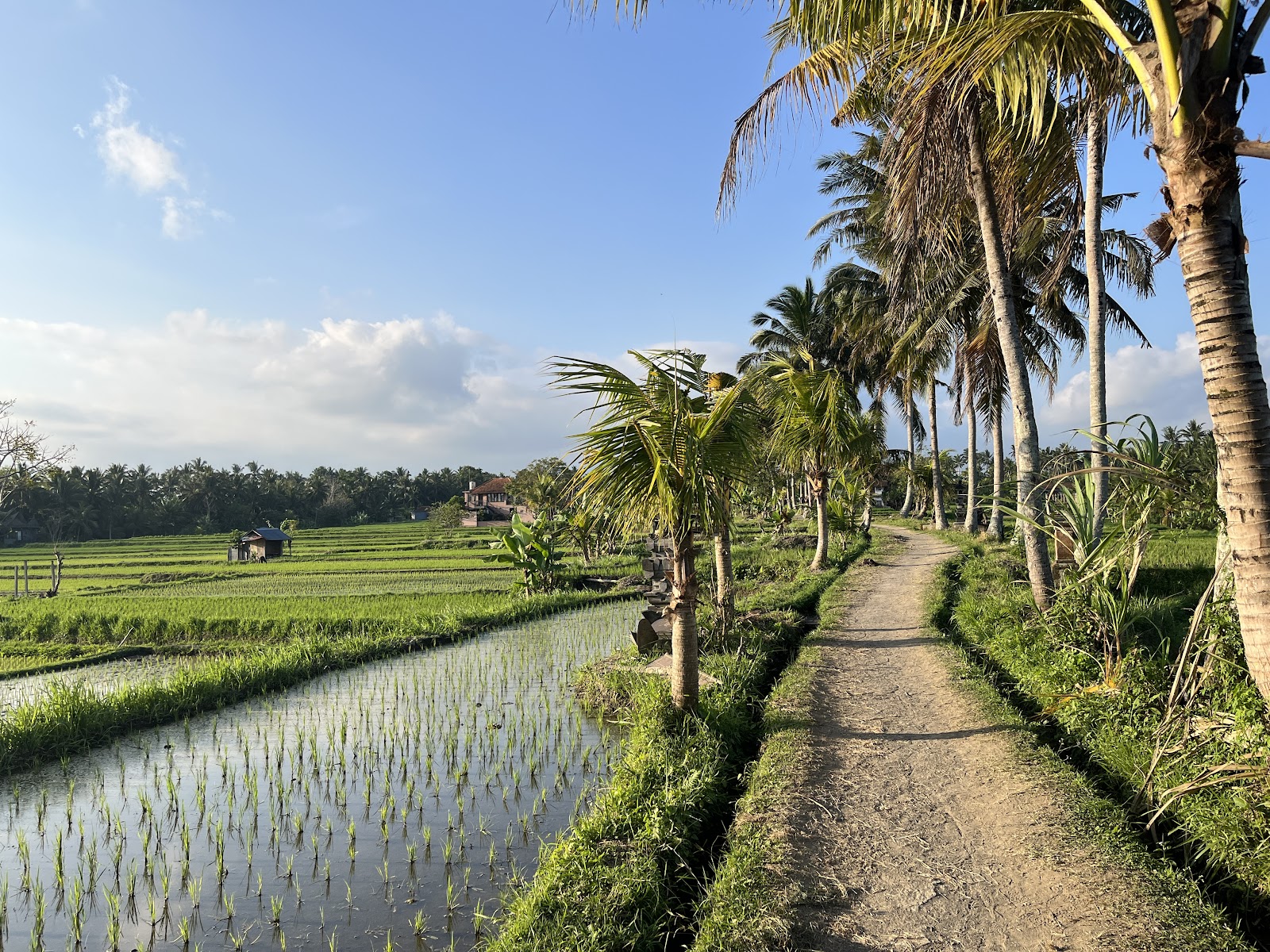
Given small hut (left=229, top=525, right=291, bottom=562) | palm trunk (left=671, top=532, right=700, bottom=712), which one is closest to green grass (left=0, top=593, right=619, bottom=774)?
palm trunk (left=671, top=532, right=700, bottom=712)

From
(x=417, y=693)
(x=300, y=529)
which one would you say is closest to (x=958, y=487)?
(x=417, y=693)

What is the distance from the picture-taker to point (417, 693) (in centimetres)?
911

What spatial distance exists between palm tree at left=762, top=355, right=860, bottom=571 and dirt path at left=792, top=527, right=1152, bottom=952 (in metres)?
5.45

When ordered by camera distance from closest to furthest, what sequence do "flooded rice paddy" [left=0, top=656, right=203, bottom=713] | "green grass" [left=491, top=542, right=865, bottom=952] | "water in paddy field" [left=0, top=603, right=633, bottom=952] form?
"green grass" [left=491, top=542, right=865, bottom=952] < "water in paddy field" [left=0, top=603, right=633, bottom=952] < "flooded rice paddy" [left=0, top=656, right=203, bottom=713]

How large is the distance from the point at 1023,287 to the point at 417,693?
46.8 feet

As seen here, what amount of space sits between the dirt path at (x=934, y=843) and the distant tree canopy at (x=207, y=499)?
176 ft

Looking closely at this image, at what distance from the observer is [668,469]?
20.3ft

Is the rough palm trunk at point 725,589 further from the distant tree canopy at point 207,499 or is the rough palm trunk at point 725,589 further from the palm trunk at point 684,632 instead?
the distant tree canopy at point 207,499

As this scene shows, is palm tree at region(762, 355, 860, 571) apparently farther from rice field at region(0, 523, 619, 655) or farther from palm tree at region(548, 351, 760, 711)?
rice field at region(0, 523, 619, 655)

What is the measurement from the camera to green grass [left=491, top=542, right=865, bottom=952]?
3637 mm

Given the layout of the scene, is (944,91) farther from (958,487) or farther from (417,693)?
(958,487)

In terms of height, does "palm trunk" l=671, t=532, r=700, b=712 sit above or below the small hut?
above

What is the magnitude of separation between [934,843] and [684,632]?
8.36 ft

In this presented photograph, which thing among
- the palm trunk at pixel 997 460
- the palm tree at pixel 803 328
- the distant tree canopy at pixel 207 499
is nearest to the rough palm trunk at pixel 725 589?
the palm trunk at pixel 997 460
